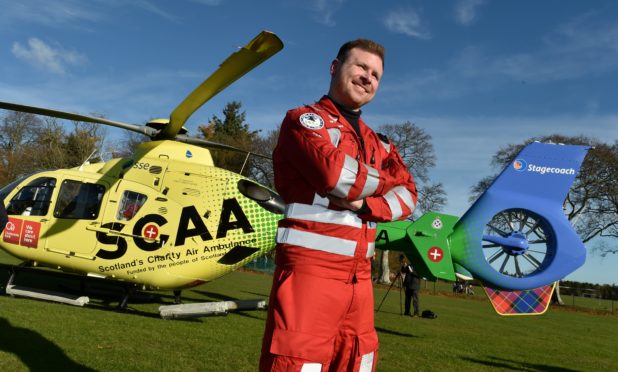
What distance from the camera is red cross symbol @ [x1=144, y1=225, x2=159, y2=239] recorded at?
8805 mm

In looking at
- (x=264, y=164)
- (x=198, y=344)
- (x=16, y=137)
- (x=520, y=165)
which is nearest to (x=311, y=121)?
(x=520, y=165)

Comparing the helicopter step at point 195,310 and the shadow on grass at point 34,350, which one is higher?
the helicopter step at point 195,310

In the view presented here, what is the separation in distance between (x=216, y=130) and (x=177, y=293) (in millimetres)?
44726

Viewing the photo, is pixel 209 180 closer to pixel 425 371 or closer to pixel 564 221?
pixel 425 371

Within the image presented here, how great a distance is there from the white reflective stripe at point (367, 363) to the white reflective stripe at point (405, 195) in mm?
750

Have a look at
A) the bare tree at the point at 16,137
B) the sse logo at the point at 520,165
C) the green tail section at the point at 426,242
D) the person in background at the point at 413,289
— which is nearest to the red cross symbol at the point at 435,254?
the green tail section at the point at 426,242

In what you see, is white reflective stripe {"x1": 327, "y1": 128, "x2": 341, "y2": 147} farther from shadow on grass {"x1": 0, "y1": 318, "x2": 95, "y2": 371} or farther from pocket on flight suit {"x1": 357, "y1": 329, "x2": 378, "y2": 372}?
shadow on grass {"x1": 0, "y1": 318, "x2": 95, "y2": 371}

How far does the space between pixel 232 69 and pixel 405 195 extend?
3308mm

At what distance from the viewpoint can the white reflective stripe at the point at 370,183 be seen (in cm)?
208

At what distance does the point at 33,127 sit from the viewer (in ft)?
137

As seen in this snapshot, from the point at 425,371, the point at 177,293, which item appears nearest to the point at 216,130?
the point at 177,293

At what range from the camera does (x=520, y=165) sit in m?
5.85

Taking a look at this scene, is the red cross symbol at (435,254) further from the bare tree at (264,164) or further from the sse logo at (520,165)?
the bare tree at (264,164)

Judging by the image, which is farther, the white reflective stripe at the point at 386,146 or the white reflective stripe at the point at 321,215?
the white reflective stripe at the point at 386,146
